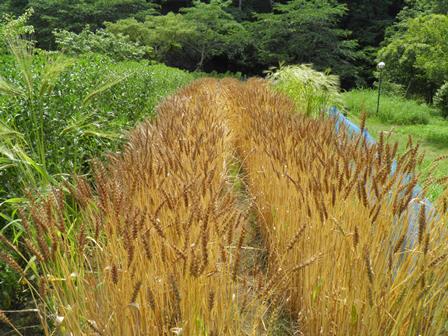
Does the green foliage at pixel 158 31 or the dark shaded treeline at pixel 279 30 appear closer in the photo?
the green foliage at pixel 158 31

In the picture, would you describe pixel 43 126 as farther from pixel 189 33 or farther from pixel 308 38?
pixel 308 38

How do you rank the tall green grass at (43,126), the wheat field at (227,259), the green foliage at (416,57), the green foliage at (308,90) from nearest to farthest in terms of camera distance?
the wheat field at (227,259) < the tall green grass at (43,126) < the green foliage at (308,90) < the green foliage at (416,57)

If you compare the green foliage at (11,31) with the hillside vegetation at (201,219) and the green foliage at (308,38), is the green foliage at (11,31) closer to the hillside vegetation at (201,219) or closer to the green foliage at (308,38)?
the hillside vegetation at (201,219)

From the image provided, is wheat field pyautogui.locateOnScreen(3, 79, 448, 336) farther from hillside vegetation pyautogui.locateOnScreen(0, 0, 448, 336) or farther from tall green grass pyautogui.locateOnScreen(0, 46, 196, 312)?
tall green grass pyautogui.locateOnScreen(0, 46, 196, 312)

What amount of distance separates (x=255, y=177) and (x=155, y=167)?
1.15 m

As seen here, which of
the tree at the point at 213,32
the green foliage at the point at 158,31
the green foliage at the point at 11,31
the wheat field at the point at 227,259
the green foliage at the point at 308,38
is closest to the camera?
the wheat field at the point at 227,259

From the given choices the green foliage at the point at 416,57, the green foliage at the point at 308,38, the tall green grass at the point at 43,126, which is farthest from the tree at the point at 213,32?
the tall green grass at the point at 43,126

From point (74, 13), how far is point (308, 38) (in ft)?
37.9

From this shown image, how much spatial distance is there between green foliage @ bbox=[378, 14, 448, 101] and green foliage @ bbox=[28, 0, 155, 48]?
12.3 meters

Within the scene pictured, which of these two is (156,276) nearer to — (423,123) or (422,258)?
(422,258)

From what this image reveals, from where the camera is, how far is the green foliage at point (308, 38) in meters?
23.2

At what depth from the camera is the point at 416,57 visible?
14.1 metres

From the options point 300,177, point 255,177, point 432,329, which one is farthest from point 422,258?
point 255,177

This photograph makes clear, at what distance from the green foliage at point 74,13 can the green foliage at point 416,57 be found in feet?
40.4
